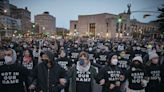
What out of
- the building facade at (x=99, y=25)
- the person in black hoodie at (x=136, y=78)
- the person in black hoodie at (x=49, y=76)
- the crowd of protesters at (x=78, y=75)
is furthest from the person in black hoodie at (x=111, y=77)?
the building facade at (x=99, y=25)

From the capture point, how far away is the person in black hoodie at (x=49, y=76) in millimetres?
6305

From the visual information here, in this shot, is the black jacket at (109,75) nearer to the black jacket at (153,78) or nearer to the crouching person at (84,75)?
the crouching person at (84,75)

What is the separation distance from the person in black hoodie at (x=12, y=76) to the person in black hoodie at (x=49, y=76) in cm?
37

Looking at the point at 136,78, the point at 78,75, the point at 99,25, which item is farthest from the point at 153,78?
the point at 99,25

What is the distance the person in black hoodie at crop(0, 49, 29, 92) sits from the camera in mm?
6469

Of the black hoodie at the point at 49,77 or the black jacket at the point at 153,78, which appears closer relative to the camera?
the black hoodie at the point at 49,77

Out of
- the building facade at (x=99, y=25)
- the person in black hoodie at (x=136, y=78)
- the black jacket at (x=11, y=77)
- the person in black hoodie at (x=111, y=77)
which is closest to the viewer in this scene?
the black jacket at (x=11, y=77)

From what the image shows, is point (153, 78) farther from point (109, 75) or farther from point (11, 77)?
point (11, 77)

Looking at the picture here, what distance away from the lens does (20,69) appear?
21.6ft

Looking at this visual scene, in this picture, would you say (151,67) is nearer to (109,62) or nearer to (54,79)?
(109,62)

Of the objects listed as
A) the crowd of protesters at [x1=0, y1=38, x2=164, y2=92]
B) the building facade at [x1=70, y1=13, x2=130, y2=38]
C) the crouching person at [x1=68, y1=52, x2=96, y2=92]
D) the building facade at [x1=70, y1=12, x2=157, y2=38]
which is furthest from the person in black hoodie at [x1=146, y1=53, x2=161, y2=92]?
the building facade at [x1=70, y1=13, x2=130, y2=38]

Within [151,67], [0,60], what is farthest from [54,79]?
[0,60]

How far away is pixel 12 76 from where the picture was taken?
21.3ft

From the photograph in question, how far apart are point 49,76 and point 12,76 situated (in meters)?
0.88
